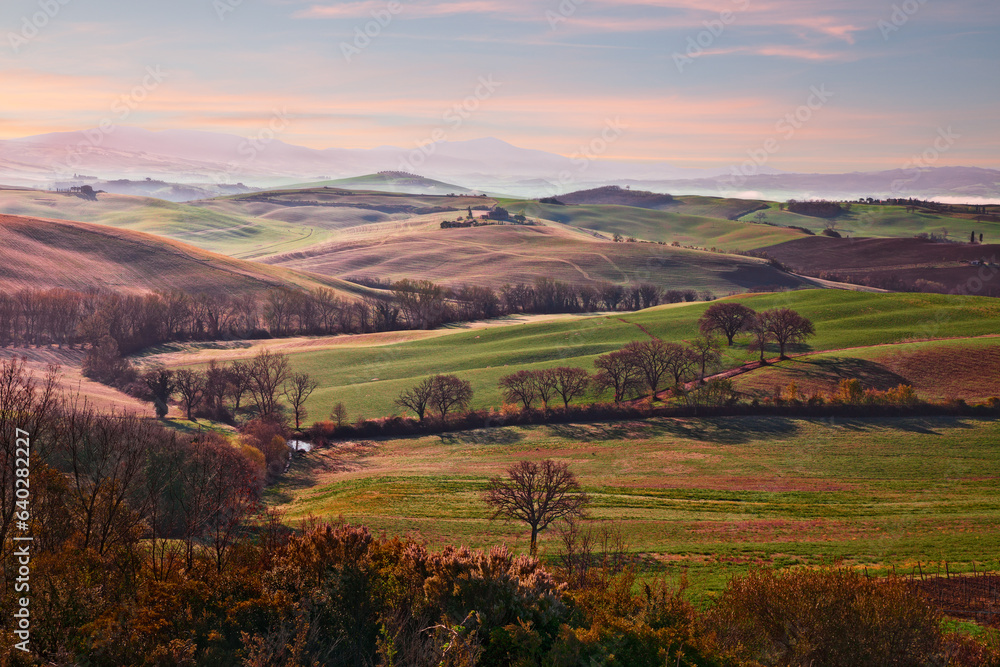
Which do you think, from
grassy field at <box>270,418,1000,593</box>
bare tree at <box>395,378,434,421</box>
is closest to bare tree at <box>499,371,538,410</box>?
grassy field at <box>270,418,1000,593</box>

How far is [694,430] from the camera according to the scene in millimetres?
63562

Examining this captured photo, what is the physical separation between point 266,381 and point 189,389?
781cm

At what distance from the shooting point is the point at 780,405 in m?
67.4

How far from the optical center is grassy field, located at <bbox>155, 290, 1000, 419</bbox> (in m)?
81.6

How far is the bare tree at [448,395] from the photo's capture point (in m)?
71.3

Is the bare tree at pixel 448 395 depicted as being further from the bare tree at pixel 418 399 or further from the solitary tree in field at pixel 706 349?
the solitary tree in field at pixel 706 349

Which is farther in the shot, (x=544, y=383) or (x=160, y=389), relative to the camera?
(x=544, y=383)

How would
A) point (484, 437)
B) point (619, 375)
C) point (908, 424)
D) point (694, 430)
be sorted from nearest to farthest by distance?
point (908, 424), point (694, 430), point (484, 437), point (619, 375)

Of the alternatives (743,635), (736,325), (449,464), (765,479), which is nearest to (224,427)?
(449,464)

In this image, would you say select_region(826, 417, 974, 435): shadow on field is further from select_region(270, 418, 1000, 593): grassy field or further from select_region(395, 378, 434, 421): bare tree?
select_region(395, 378, 434, 421): bare tree

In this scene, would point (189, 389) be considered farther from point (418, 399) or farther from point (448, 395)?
point (448, 395)

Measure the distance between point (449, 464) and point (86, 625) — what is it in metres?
45.3

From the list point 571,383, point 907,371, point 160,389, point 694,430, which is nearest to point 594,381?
point 571,383

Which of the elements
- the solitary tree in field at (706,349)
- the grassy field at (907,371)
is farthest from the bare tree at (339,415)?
the grassy field at (907,371)
